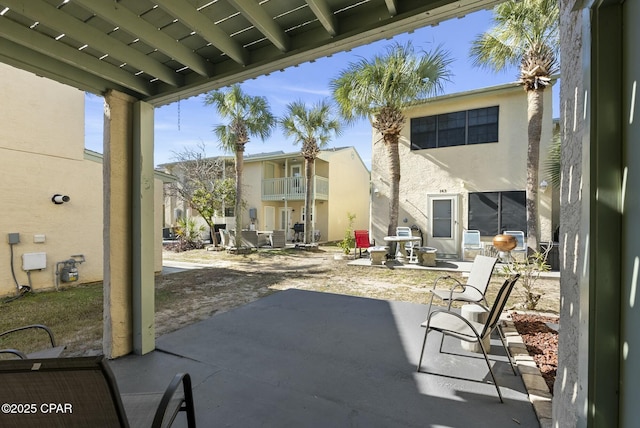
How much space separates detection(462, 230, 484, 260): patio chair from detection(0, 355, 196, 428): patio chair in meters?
11.2

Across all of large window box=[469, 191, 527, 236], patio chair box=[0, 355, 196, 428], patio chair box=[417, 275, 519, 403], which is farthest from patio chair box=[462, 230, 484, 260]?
patio chair box=[0, 355, 196, 428]

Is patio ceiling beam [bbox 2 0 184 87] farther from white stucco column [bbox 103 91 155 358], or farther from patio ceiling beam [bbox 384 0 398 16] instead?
patio ceiling beam [bbox 384 0 398 16]

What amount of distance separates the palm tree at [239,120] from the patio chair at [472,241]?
30.9ft

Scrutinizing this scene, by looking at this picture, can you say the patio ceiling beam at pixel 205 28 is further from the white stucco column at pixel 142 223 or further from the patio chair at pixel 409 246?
the patio chair at pixel 409 246

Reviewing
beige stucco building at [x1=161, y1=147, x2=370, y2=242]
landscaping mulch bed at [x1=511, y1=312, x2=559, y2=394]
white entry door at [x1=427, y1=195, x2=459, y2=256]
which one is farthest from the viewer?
beige stucco building at [x1=161, y1=147, x2=370, y2=242]

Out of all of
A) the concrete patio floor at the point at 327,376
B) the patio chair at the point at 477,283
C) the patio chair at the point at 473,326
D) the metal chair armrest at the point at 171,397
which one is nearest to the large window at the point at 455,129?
the patio chair at the point at 477,283

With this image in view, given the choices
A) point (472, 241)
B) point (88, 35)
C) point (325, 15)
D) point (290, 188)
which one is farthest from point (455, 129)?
point (88, 35)

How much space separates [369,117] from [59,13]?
33.1 ft

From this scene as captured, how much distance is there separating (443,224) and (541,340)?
27.0 ft

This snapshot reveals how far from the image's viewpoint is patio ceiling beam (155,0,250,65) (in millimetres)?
1978

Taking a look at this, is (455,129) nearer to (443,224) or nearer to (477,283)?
(443,224)

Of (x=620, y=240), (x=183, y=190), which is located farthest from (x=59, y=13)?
(x=183, y=190)

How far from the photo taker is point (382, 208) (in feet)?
41.5

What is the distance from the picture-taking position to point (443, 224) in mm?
11500
